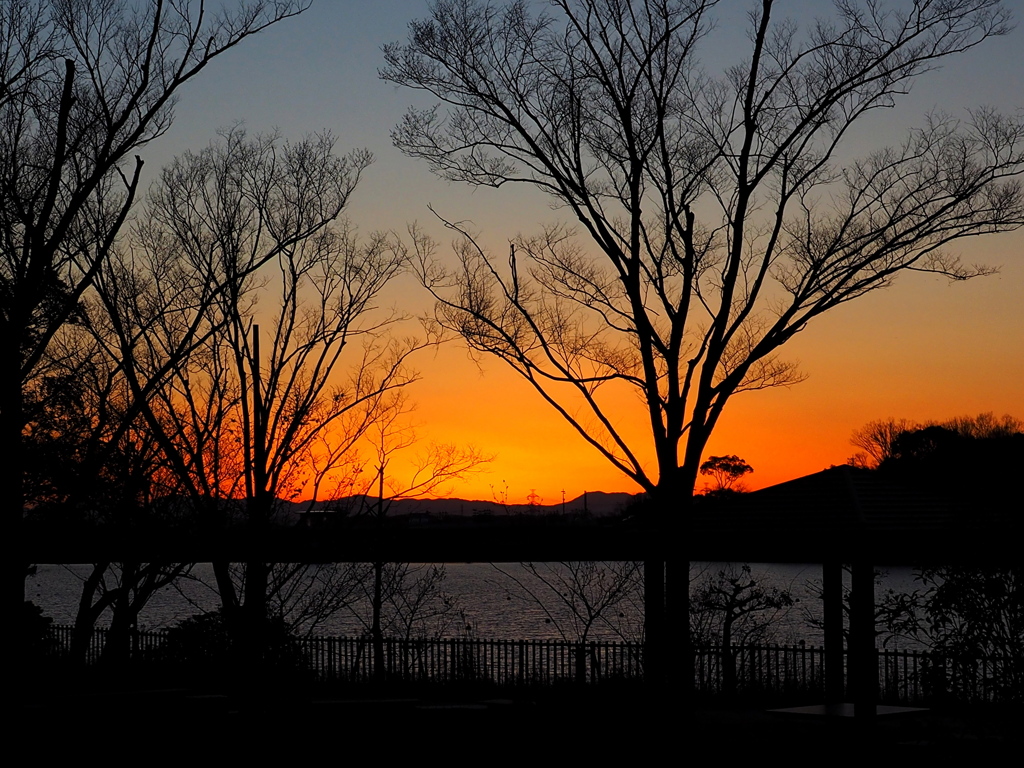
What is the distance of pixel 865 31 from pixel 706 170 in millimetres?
3135

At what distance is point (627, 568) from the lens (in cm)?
2517

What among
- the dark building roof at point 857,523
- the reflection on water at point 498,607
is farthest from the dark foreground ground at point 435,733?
the reflection on water at point 498,607

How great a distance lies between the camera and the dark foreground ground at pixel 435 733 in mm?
9625

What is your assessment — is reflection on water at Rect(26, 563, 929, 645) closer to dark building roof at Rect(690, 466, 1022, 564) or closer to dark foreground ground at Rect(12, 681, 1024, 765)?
dark building roof at Rect(690, 466, 1022, 564)

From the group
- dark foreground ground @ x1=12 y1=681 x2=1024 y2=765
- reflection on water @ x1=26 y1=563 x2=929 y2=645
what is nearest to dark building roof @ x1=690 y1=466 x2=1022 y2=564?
dark foreground ground @ x1=12 y1=681 x2=1024 y2=765

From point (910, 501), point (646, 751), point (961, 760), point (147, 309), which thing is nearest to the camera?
point (961, 760)

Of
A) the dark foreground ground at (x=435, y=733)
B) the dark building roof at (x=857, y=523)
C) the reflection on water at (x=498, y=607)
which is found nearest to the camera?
→ the dark building roof at (x=857, y=523)

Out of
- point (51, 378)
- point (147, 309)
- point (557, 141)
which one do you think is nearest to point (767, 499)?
point (557, 141)

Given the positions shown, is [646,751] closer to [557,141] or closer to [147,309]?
[557,141]

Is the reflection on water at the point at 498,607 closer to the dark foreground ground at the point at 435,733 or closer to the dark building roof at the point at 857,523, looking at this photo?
the dark building roof at the point at 857,523

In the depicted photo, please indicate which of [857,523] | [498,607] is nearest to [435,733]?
[857,523]

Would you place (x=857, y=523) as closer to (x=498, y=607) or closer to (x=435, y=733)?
(x=435, y=733)

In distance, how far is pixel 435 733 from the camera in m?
10.9

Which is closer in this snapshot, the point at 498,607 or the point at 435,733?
the point at 435,733
